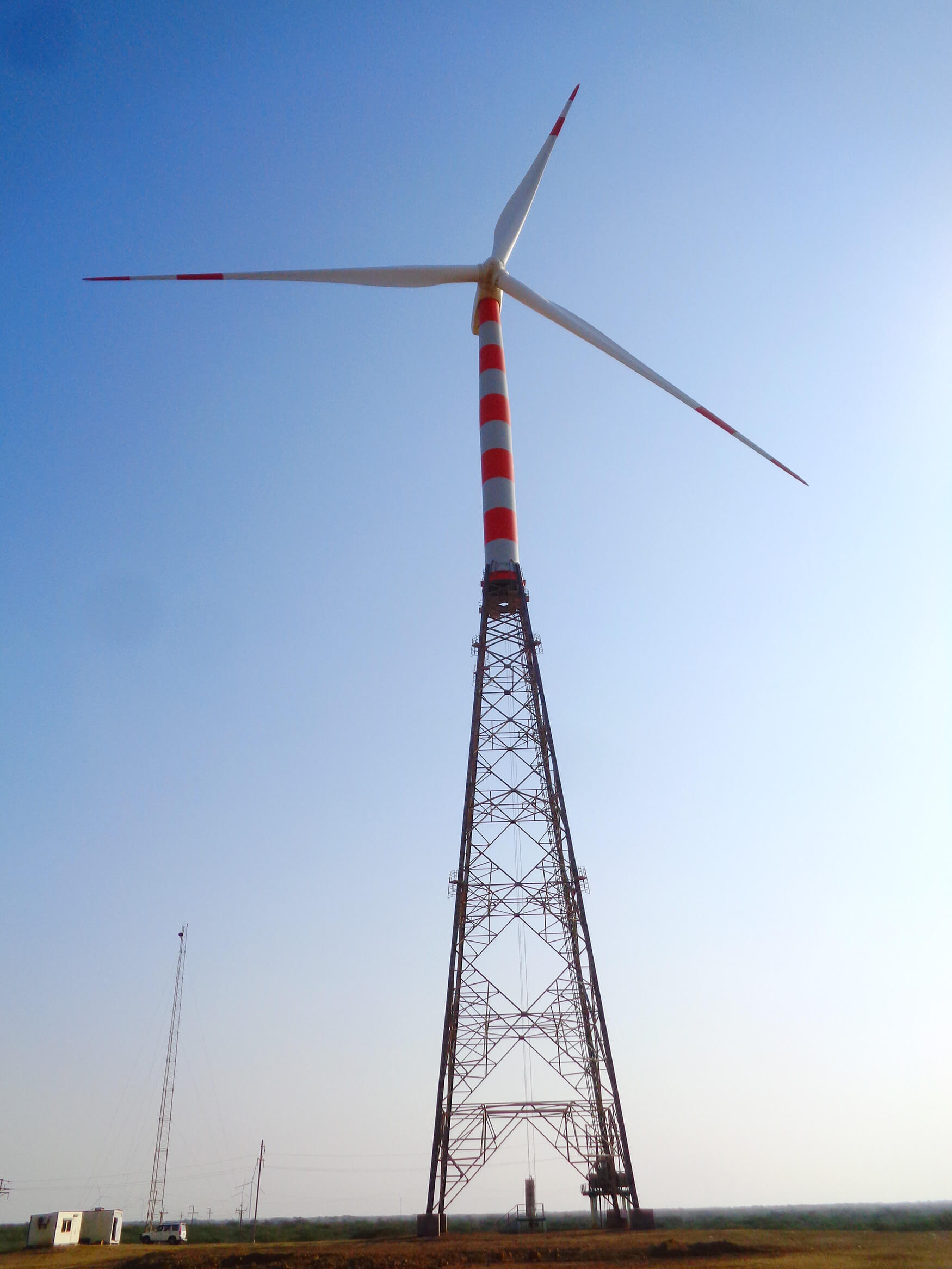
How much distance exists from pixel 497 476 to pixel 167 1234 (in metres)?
44.5

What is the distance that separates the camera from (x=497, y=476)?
43.8 metres

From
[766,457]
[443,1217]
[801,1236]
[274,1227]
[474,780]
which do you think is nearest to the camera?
[801,1236]

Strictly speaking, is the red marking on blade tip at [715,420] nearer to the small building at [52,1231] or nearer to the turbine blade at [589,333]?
the turbine blade at [589,333]

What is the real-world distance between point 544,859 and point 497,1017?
21.1 feet

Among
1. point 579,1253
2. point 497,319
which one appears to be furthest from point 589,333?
point 579,1253

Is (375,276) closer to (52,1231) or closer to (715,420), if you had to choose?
(715,420)

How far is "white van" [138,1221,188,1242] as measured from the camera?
5259 cm

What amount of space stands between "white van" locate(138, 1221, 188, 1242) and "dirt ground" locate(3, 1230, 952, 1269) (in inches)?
731

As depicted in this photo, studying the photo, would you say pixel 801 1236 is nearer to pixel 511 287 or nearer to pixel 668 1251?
pixel 668 1251

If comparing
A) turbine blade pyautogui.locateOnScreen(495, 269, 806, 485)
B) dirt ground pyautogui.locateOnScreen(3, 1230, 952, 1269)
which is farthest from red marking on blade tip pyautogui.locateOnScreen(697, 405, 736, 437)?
dirt ground pyautogui.locateOnScreen(3, 1230, 952, 1269)

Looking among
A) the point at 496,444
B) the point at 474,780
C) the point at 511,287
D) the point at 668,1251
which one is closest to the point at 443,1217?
the point at 668,1251

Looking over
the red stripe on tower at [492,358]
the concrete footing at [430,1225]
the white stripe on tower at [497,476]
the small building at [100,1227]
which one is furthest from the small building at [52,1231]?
the red stripe on tower at [492,358]

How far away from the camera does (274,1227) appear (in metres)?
76.2

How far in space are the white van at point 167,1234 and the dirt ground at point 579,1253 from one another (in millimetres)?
18561
